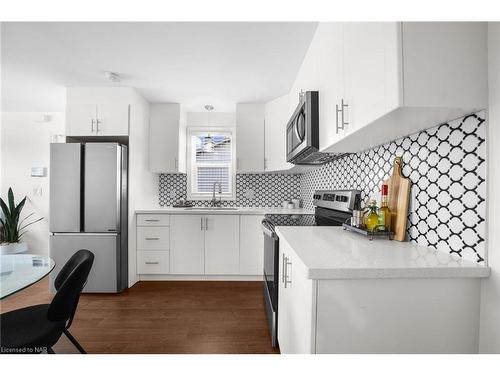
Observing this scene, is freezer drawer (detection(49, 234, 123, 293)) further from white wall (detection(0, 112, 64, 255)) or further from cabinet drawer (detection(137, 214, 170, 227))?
white wall (detection(0, 112, 64, 255))

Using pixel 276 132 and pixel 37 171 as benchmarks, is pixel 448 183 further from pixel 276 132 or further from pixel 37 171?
pixel 37 171

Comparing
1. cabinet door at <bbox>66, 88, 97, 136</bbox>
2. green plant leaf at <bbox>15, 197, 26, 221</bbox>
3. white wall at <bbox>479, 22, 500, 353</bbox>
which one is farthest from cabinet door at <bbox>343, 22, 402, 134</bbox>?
green plant leaf at <bbox>15, 197, 26, 221</bbox>

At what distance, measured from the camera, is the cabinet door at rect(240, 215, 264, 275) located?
10.5 ft

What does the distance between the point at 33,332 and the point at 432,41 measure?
6.86 feet

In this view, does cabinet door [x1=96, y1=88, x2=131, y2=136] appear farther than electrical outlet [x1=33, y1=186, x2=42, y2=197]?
No

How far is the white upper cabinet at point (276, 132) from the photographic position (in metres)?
3.18

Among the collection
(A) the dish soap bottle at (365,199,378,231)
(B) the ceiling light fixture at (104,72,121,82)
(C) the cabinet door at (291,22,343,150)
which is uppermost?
(B) the ceiling light fixture at (104,72,121,82)

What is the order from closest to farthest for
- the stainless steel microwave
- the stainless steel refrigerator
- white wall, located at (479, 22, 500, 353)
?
1. white wall, located at (479, 22, 500, 353)
2. the stainless steel microwave
3. the stainless steel refrigerator

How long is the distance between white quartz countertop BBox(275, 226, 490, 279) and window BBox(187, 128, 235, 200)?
269cm

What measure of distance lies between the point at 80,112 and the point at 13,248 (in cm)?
224

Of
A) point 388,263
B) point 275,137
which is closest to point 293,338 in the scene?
point 388,263

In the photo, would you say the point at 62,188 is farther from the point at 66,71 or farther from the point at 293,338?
the point at 293,338

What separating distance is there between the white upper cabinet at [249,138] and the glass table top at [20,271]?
2.37 meters

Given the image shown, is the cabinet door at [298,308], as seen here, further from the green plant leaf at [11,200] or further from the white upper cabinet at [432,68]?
the green plant leaf at [11,200]
